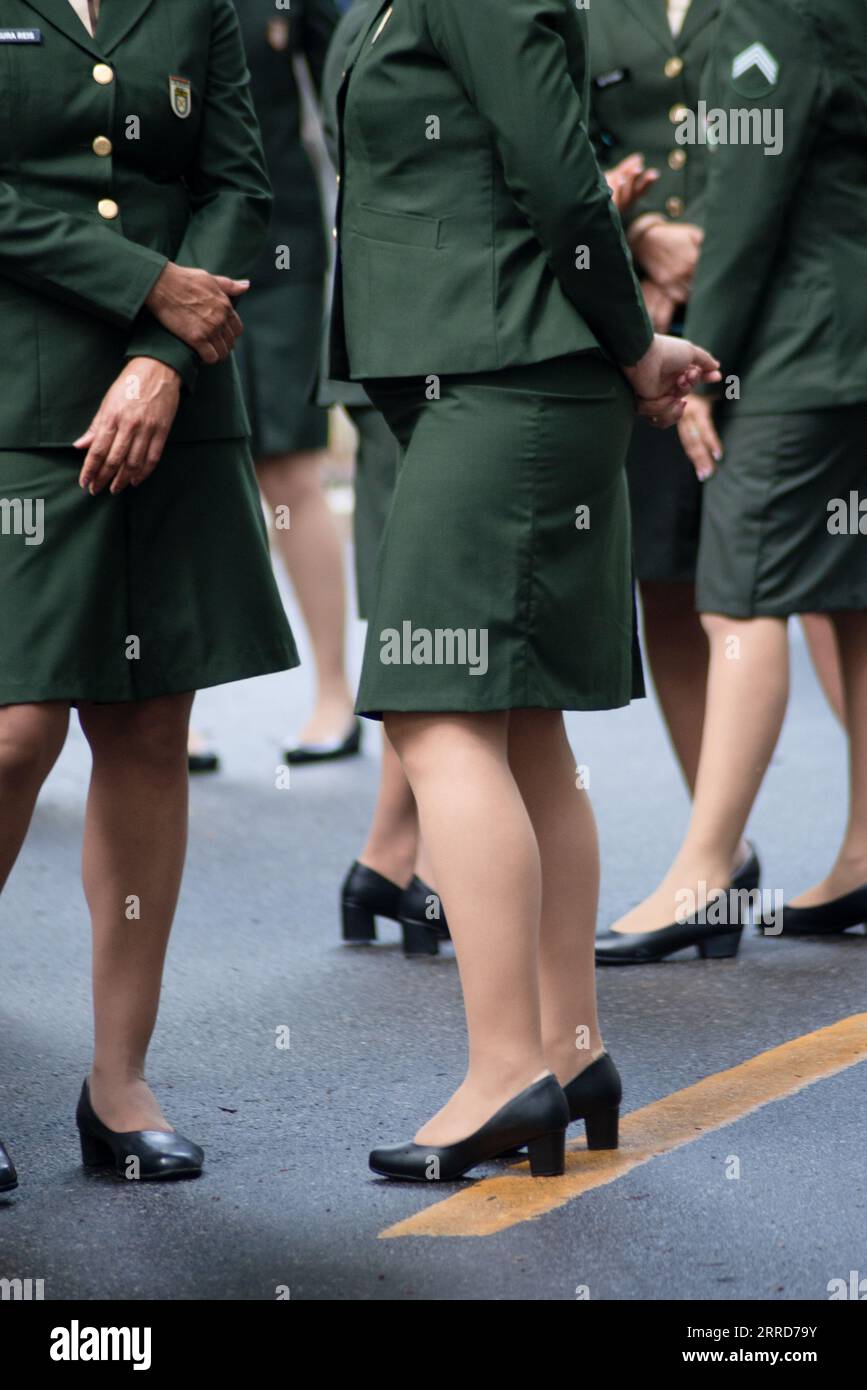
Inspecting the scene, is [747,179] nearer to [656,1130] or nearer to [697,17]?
[697,17]

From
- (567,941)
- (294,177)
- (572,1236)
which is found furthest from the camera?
(294,177)

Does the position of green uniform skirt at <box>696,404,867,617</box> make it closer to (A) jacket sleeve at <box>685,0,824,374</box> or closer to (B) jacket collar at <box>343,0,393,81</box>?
(A) jacket sleeve at <box>685,0,824,374</box>

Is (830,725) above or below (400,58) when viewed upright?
below

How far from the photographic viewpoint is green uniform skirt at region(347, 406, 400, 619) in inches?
172

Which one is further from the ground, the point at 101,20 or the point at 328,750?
the point at 101,20

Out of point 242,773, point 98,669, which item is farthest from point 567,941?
point 242,773

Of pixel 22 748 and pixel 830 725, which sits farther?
pixel 830 725

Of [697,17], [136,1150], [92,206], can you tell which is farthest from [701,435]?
[136,1150]

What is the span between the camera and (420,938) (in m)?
4.26

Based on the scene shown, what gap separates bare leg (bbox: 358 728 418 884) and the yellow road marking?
102cm

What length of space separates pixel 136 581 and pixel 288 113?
11.1 ft

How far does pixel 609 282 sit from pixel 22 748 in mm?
975
